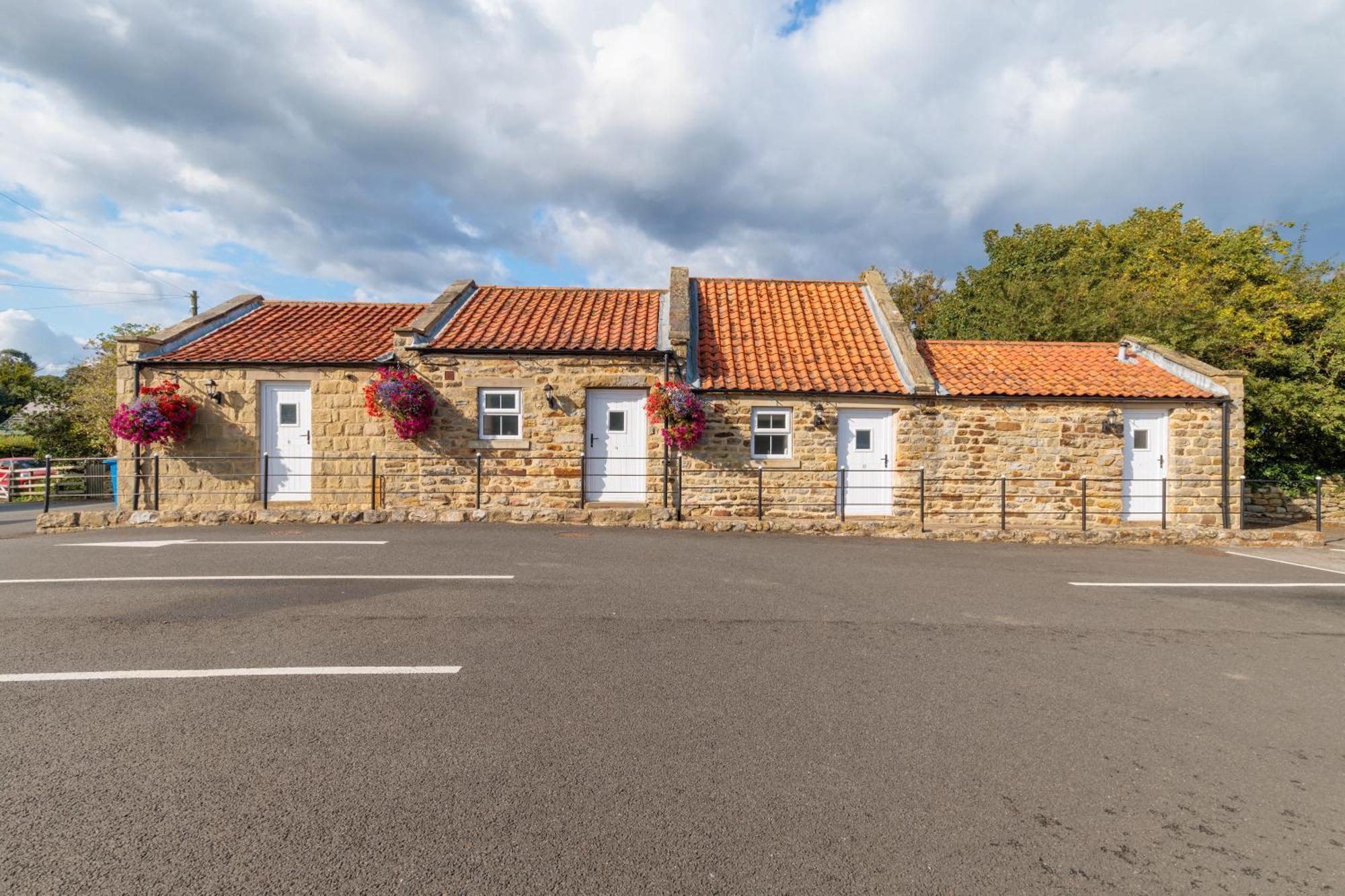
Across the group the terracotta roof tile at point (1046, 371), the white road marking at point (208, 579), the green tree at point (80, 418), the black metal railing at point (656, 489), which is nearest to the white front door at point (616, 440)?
the black metal railing at point (656, 489)

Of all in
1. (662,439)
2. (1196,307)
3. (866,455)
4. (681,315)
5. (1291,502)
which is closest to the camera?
(662,439)

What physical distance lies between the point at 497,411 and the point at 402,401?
1.83 m

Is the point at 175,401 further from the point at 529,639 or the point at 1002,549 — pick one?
the point at 1002,549

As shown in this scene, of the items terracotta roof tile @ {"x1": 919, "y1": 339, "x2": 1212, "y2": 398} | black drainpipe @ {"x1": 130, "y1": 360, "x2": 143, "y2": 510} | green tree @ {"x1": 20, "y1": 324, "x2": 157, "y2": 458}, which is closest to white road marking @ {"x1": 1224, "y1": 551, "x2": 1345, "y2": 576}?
terracotta roof tile @ {"x1": 919, "y1": 339, "x2": 1212, "y2": 398}

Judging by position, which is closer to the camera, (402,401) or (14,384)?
(402,401)

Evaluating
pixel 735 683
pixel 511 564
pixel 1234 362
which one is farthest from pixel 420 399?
pixel 1234 362

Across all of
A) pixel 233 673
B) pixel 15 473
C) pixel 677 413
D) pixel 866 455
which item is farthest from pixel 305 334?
pixel 15 473

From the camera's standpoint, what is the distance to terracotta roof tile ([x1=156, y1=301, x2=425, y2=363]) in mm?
13367

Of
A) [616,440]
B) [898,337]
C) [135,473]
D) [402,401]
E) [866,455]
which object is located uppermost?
[898,337]

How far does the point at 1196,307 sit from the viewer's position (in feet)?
60.6

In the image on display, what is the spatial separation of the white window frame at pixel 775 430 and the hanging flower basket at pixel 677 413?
1.22m

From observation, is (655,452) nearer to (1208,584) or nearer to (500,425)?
(500,425)

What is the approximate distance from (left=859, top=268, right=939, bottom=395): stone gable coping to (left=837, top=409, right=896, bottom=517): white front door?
2.93 ft

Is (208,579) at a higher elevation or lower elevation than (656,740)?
higher
